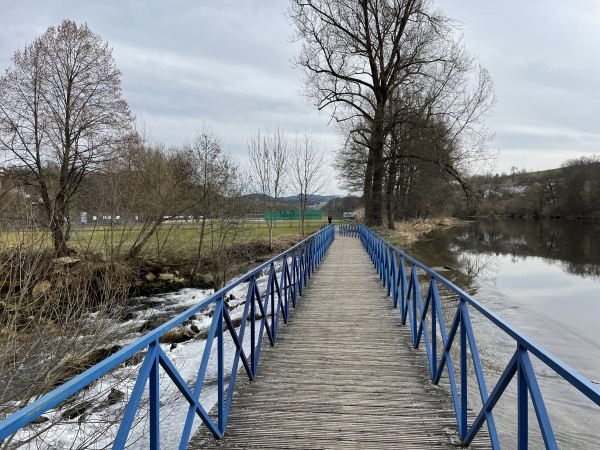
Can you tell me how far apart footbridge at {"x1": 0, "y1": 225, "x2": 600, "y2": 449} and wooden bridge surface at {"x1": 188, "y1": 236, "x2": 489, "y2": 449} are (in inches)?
0.5

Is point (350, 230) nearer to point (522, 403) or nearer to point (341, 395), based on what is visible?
point (341, 395)

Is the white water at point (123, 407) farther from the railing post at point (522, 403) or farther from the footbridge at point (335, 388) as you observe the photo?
the railing post at point (522, 403)

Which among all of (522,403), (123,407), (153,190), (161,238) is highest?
(153,190)

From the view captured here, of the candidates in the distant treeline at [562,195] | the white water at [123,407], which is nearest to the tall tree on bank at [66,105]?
the white water at [123,407]

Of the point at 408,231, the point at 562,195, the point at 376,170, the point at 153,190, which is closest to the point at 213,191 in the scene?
the point at 153,190

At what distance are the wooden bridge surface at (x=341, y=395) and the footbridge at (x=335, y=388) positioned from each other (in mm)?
12

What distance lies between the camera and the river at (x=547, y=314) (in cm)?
545

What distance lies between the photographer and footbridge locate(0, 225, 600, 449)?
6.73 ft

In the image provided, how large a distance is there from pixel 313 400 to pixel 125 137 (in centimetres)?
1631

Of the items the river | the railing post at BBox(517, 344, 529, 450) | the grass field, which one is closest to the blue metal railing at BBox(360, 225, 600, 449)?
the railing post at BBox(517, 344, 529, 450)

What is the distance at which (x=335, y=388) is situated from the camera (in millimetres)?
3896

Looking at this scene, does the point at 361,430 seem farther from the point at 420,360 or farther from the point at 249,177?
the point at 249,177

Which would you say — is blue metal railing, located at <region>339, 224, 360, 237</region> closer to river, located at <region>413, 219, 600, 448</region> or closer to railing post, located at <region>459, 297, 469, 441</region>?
river, located at <region>413, 219, 600, 448</region>

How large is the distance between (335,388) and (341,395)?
0.50 feet
